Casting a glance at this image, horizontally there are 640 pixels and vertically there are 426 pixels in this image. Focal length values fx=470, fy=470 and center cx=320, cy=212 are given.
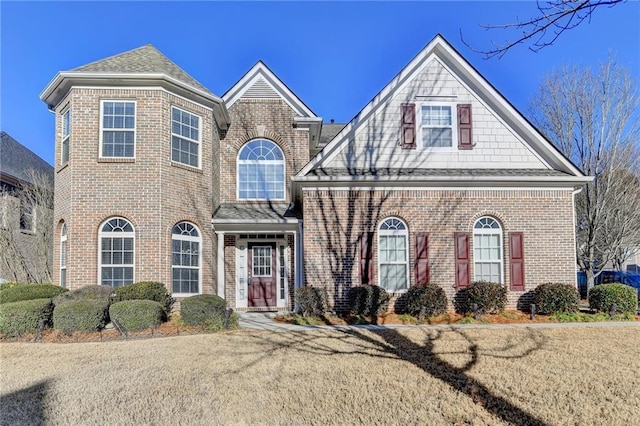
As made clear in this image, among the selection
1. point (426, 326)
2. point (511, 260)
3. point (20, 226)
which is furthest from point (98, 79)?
point (511, 260)

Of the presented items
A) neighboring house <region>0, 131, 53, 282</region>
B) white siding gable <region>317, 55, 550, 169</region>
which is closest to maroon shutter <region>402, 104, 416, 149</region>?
white siding gable <region>317, 55, 550, 169</region>

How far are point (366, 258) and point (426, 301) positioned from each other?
1976 millimetres

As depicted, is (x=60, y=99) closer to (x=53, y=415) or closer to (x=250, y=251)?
(x=250, y=251)

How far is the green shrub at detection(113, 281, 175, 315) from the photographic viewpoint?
37.1 ft

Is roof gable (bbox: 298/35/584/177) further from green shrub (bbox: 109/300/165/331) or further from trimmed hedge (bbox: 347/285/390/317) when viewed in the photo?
green shrub (bbox: 109/300/165/331)

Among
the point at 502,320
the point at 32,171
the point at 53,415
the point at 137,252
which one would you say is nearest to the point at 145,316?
the point at 137,252

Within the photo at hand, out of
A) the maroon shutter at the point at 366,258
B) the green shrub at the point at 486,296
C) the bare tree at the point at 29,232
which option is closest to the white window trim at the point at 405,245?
the maroon shutter at the point at 366,258

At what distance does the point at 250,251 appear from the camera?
1553 cm

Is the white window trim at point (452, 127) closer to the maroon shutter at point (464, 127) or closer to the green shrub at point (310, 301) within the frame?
the maroon shutter at point (464, 127)

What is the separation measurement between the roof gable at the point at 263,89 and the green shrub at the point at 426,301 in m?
6.99

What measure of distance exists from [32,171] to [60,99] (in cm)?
765

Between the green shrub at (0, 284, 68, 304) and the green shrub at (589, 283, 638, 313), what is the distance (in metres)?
14.1

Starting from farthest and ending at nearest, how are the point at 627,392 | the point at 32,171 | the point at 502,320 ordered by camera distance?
the point at 32,171 < the point at 502,320 < the point at 627,392

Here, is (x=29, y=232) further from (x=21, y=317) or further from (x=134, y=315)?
(x=134, y=315)
